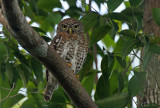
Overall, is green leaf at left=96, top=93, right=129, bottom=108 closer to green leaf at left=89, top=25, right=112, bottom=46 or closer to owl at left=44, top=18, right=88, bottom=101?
green leaf at left=89, top=25, right=112, bottom=46

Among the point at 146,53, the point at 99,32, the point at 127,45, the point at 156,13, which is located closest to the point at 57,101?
the point at 99,32

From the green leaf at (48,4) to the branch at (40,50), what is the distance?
1.37 metres

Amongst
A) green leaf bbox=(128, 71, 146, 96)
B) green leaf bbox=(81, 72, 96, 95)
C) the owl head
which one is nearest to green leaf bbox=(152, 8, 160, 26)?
green leaf bbox=(128, 71, 146, 96)

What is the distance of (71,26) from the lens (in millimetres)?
4449

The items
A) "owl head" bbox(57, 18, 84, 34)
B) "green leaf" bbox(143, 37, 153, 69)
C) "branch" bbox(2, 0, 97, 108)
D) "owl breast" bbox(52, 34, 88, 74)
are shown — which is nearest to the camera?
"branch" bbox(2, 0, 97, 108)

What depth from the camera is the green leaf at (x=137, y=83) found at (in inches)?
112

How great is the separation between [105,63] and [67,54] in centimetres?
87

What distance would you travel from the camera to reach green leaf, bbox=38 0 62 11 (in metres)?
3.75

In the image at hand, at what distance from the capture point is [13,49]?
315cm

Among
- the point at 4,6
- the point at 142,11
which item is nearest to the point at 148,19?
the point at 142,11

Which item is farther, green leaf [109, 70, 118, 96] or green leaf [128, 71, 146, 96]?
green leaf [109, 70, 118, 96]

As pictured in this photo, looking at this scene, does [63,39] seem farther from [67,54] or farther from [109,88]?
[109,88]

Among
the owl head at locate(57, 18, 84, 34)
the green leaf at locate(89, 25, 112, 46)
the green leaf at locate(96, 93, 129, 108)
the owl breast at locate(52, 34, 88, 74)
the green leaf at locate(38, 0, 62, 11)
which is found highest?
the green leaf at locate(38, 0, 62, 11)

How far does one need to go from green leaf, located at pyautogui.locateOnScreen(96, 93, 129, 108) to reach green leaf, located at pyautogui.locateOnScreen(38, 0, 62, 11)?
55.8 inches
